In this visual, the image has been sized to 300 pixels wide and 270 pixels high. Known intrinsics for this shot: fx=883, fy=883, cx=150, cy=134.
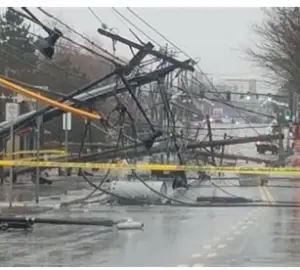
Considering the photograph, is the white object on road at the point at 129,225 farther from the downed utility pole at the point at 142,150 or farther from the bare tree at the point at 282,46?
the bare tree at the point at 282,46

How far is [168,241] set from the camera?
14.8 meters

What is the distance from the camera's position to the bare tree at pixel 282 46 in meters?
50.8

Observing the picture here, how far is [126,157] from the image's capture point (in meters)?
27.8

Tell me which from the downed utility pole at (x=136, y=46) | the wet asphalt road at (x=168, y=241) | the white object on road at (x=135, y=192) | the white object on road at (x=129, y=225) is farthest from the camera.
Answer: the white object on road at (x=135, y=192)

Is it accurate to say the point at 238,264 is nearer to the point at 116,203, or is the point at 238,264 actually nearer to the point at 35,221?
the point at 35,221

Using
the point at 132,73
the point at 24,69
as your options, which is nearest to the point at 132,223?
the point at 132,73

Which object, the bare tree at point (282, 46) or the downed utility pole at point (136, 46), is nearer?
the downed utility pole at point (136, 46)

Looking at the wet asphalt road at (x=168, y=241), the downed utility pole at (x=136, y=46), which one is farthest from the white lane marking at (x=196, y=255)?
the downed utility pole at (x=136, y=46)

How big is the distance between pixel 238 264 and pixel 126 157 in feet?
52.9

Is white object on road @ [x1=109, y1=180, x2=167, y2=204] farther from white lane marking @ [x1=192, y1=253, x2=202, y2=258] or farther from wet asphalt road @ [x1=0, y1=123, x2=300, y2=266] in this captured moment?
white lane marking @ [x1=192, y1=253, x2=202, y2=258]

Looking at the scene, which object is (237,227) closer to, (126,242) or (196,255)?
(126,242)

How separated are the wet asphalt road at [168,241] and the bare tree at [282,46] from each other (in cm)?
3109

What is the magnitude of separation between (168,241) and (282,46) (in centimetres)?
4028

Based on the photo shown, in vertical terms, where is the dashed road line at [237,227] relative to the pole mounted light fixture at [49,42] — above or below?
below
